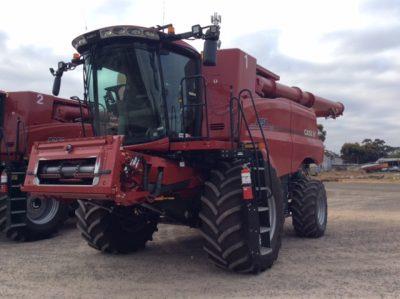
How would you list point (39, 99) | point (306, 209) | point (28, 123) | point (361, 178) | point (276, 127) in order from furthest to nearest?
point (361, 178), point (39, 99), point (28, 123), point (306, 209), point (276, 127)

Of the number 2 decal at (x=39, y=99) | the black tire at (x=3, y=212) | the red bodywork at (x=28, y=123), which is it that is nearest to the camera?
the black tire at (x=3, y=212)

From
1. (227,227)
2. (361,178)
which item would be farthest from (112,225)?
(361,178)

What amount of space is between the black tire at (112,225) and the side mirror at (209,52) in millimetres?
2725

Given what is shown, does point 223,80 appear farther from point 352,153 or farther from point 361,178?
point 352,153

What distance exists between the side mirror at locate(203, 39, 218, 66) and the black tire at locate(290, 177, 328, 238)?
15.3ft

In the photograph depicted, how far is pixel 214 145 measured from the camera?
6602mm

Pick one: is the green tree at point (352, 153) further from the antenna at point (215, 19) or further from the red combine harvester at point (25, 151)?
the antenna at point (215, 19)

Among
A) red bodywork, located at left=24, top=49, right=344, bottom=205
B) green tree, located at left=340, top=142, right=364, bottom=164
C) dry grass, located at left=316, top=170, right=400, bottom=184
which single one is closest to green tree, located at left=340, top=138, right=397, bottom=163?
green tree, located at left=340, top=142, right=364, bottom=164

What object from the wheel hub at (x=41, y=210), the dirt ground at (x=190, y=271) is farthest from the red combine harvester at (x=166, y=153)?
the wheel hub at (x=41, y=210)

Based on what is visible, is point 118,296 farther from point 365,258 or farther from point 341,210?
point 341,210

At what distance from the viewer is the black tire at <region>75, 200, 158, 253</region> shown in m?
7.75

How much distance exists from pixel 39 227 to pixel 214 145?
5.20 m

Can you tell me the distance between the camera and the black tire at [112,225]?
25.4 feet

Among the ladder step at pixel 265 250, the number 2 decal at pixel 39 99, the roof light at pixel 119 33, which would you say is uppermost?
the roof light at pixel 119 33
